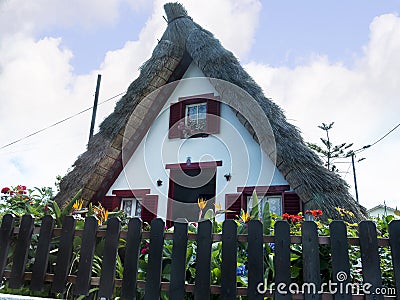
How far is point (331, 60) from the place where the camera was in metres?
6.02

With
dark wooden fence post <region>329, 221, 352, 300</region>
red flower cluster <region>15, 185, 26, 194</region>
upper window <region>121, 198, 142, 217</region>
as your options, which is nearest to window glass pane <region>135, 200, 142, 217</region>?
upper window <region>121, 198, 142, 217</region>

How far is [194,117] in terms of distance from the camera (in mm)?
6598

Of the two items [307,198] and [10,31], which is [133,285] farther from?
[307,198]

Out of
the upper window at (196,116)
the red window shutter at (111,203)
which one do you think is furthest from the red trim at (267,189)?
the red window shutter at (111,203)

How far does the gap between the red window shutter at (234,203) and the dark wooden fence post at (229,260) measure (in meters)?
3.22

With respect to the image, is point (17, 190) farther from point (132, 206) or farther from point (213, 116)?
point (213, 116)

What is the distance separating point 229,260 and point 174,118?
14.9 feet

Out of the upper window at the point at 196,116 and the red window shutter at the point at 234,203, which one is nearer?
the red window shutter at the point at 234,203

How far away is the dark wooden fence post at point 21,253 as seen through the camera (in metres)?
2.61

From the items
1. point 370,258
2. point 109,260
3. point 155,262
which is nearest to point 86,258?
point 109,260

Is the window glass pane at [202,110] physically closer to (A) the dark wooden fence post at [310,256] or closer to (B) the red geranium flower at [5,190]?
(B) the red geranium flower at [5,190]

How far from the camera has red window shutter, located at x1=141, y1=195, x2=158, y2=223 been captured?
20.2 feet

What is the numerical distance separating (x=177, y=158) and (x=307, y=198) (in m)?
2.54

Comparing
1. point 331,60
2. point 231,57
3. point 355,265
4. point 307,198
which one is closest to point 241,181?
point 307,198
